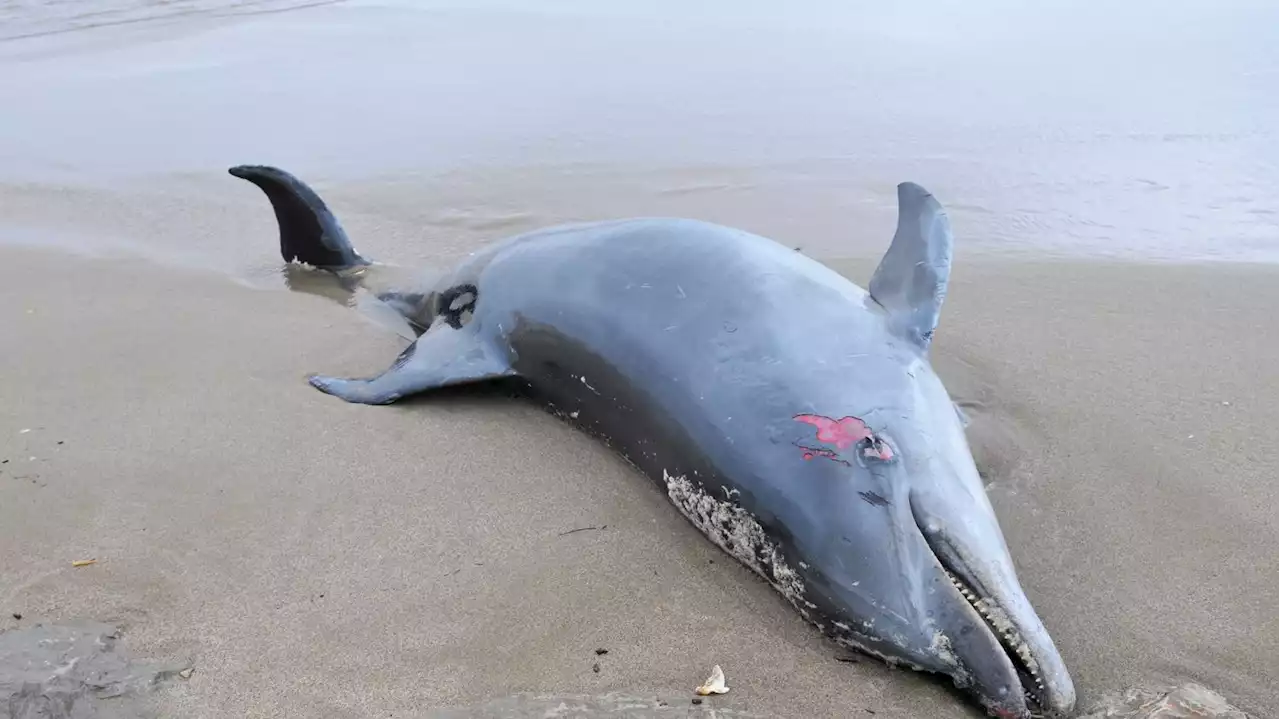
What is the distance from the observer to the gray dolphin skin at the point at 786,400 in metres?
2.72

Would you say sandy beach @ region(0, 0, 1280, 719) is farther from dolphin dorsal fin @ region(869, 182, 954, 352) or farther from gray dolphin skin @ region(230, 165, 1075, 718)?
dolphin dorsal fin @ region(869, 182, 954, 352)

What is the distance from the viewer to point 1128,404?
13.8ft

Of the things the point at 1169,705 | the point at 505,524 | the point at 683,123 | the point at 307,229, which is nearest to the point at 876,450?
the point at 1169,705

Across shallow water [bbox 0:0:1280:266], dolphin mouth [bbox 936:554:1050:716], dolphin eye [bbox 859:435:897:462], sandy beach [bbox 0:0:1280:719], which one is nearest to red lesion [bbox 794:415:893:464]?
dolphin eye [bbox 859:435:897:462]

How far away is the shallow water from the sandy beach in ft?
0.19

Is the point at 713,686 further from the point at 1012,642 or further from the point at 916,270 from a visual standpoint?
the point at 916,270

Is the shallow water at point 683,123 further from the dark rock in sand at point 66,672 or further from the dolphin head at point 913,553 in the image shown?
the dark rock in sand at point 66,672

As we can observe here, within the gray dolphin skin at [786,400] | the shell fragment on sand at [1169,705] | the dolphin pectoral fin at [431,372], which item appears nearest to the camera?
the shell fragment on sand at [1169,705]

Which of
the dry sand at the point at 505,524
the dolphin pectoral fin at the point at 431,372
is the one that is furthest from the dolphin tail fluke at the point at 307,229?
the dolphin pectoral fin at the point at 431,372

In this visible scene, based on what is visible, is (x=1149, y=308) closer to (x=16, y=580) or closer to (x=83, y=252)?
(x=16, y=580)

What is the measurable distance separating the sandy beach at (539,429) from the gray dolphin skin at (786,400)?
0.55 feet

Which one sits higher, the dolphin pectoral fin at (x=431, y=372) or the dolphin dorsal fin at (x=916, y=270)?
the dolphin dorsal fin at (x=916, y=270)

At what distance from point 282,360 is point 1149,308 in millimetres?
4504

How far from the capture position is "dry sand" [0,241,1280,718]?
280 cm
